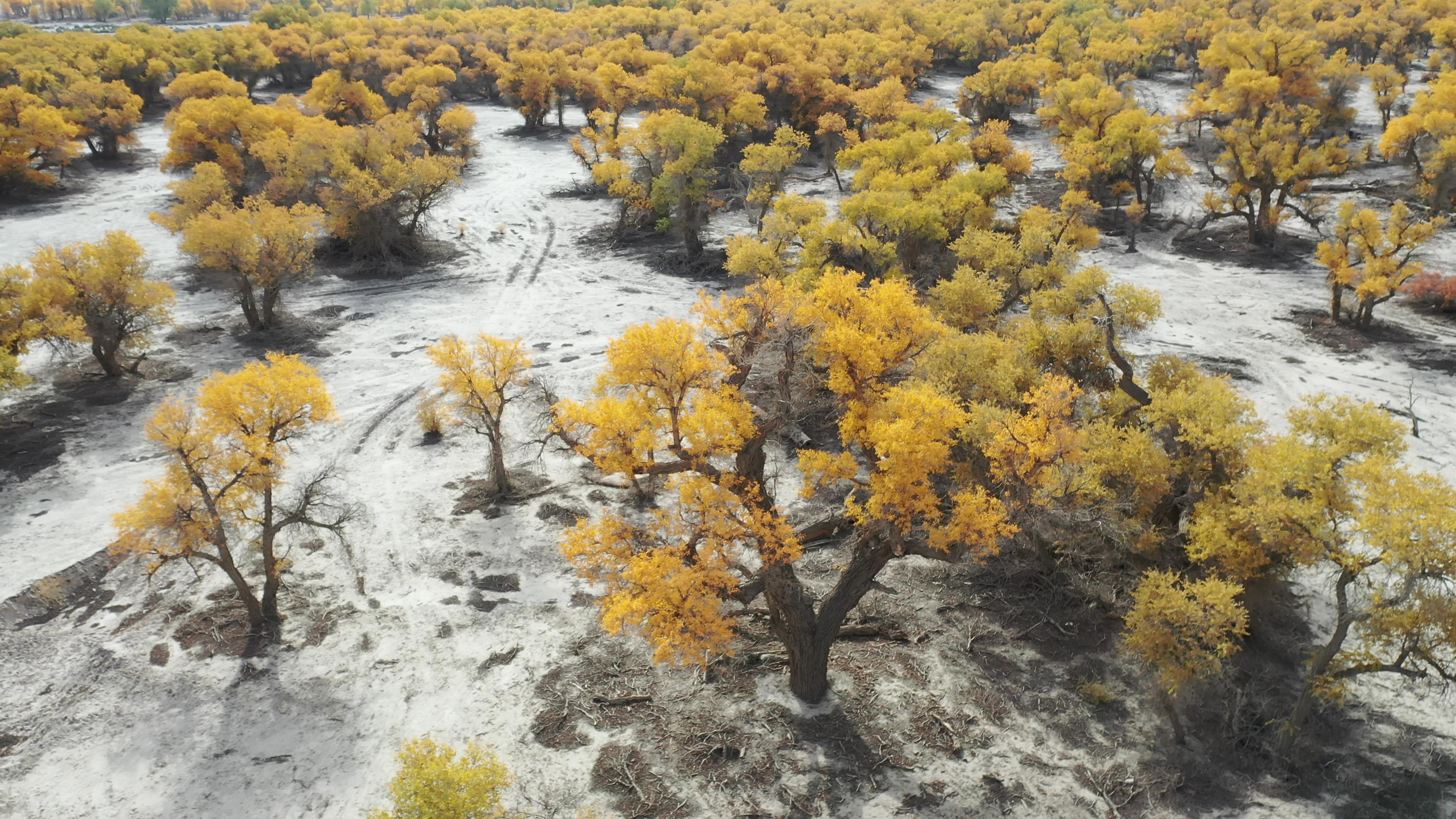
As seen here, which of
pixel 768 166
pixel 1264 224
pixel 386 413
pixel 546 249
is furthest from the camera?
pixel 546 249

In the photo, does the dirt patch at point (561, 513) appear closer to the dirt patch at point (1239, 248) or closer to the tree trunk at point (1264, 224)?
the dirt patch at point (1239, 248)

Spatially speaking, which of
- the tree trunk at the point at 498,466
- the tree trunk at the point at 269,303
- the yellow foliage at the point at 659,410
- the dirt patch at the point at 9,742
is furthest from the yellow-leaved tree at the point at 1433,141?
the dirt patch at the point at 9,742

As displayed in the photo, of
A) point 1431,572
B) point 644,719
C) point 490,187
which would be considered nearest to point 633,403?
point 644,719

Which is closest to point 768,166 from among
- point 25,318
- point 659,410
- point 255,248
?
point 255,248

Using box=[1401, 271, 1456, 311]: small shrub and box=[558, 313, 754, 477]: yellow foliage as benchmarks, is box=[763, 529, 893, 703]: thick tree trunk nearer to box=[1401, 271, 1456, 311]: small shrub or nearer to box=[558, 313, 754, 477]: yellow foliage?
box=[558, 313, 754, 477]: yellow foliage

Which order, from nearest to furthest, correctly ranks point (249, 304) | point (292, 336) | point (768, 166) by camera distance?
point (249, 304), point (292, 336), point (768, 166)

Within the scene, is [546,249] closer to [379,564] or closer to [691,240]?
[691,240]
